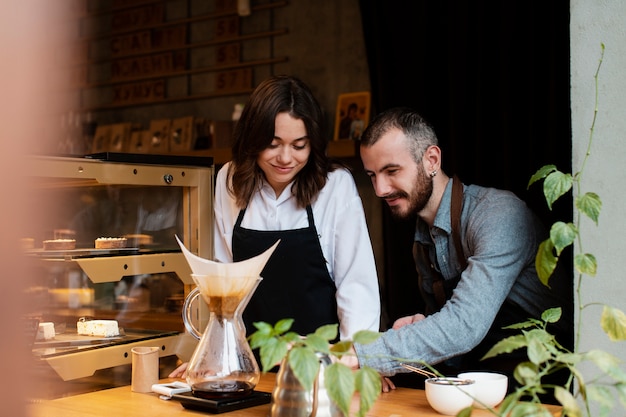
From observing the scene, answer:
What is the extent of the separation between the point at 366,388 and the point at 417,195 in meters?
1.38

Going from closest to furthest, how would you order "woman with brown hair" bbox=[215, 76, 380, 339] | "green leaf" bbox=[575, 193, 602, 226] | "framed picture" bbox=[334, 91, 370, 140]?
"green leaf" bbox=[575, 193, 602, 226] < "woman with brown hair" bbox=[215, 76, 380, 339] < "framed picture" bbox=[334, 91, 370, 140]

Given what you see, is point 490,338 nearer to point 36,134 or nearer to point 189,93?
point 36,134

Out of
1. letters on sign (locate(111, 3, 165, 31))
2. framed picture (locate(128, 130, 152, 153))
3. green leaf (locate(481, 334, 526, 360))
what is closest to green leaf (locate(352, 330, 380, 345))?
green leaf (locate(481, 334, 526, 360))

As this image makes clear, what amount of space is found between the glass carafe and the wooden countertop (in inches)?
2.4

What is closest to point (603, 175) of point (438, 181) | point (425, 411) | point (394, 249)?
point (438, 181)

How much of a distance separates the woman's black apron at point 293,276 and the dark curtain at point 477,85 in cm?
132

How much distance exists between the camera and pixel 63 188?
185 cm

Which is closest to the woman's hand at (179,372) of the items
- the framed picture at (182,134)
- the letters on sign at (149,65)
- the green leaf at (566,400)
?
the green leaf at (566,400)

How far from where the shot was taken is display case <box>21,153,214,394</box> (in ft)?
6.10

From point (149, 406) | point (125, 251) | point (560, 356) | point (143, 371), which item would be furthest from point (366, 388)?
point (125, 251)

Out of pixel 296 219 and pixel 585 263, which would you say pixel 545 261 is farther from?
pixel 296 219

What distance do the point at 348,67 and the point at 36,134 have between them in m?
4.26

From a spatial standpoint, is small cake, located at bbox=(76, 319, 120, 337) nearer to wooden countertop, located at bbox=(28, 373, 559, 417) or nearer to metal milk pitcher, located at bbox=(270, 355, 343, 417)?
wooden countertop, located at bbox=(28, 373, 559, 417)

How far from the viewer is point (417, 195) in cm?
229
